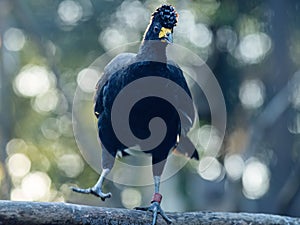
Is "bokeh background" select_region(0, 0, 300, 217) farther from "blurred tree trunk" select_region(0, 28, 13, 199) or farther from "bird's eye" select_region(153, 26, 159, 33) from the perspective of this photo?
"bird's eye" select_region(153, 26, 159, 33)

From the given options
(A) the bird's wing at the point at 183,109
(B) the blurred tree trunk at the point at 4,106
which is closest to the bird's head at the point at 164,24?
(A) the bird's wing at the point at 183,109

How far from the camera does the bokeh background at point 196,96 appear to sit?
33.4 ft

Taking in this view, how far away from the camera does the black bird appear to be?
4668 mm

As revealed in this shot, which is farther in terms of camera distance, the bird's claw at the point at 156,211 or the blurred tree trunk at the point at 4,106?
the blurred tree trunk at the point at 4,106

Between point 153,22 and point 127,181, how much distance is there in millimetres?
6218

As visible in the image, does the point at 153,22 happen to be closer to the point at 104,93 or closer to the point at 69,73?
the point at 104,93

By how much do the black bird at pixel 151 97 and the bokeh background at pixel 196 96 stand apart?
4.72m

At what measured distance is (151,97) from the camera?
4.67m

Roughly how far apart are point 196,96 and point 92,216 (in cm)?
656

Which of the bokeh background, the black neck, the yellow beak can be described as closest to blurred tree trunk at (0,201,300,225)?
the black neck

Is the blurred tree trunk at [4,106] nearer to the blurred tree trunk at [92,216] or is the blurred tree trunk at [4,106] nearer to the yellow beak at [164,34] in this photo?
the yellow beak at [164,34]

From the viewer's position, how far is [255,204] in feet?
32.8

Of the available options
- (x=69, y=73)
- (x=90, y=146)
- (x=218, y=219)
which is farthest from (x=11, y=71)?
(x=218, y=219)

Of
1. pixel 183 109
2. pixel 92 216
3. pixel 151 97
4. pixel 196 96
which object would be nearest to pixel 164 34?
pixel 151 97
